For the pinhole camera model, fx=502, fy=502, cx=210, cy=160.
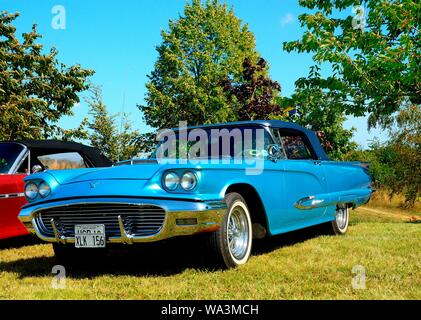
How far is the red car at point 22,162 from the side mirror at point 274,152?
2.97 m

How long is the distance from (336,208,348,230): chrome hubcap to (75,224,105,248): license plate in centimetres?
420

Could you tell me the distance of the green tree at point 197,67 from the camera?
104 feet

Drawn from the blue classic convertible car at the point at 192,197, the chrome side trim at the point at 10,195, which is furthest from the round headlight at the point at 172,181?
the chrome side trim at the point at 10,195

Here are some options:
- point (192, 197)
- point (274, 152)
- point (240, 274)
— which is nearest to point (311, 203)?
point (274, 152)

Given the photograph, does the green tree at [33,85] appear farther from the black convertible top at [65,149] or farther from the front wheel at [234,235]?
the front wheel at [234,235]

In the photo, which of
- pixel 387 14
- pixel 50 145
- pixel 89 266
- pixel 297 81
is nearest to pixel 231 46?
pixel 297 81

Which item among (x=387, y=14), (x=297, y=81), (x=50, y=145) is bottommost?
(x=50, y=145)

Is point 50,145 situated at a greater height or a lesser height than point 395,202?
greater

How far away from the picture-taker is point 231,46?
1328 inches

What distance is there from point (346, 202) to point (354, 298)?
3.93 meters

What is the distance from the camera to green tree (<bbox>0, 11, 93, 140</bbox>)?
→ 673 inches

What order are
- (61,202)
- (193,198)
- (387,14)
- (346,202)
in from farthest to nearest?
1. (387,14)
2. (346,202)
3. (61,202)
4. (193,198)

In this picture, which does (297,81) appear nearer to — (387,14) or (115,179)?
(387,14)
